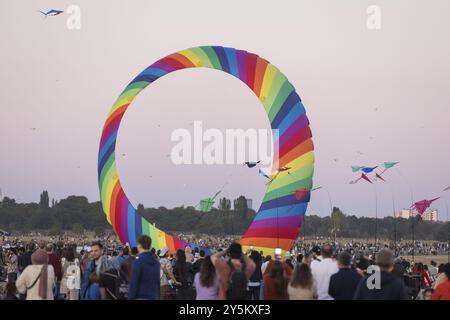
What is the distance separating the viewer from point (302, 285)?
972 centimetres

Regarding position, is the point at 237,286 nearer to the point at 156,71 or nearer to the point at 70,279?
the point at 70,279

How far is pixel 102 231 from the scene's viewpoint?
7150 cm

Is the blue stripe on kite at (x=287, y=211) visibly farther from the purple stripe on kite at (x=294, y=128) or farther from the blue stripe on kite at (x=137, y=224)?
the blue stripe on kite at (x=137, y=224)

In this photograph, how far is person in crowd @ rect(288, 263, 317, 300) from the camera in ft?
31.8

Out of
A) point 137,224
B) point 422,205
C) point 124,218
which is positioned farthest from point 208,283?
point 422,205

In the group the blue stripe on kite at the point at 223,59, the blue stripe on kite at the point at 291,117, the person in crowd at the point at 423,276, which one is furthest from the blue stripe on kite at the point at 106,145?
the person in crowd at the point at 423,276

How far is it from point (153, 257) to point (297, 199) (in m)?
10.5

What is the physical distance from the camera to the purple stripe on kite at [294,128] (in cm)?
2061

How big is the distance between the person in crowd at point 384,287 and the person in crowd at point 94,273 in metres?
3.52

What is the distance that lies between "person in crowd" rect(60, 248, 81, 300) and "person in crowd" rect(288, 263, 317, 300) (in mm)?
4281

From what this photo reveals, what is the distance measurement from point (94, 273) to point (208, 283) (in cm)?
160

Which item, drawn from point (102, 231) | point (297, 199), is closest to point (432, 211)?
point (297, 199)
